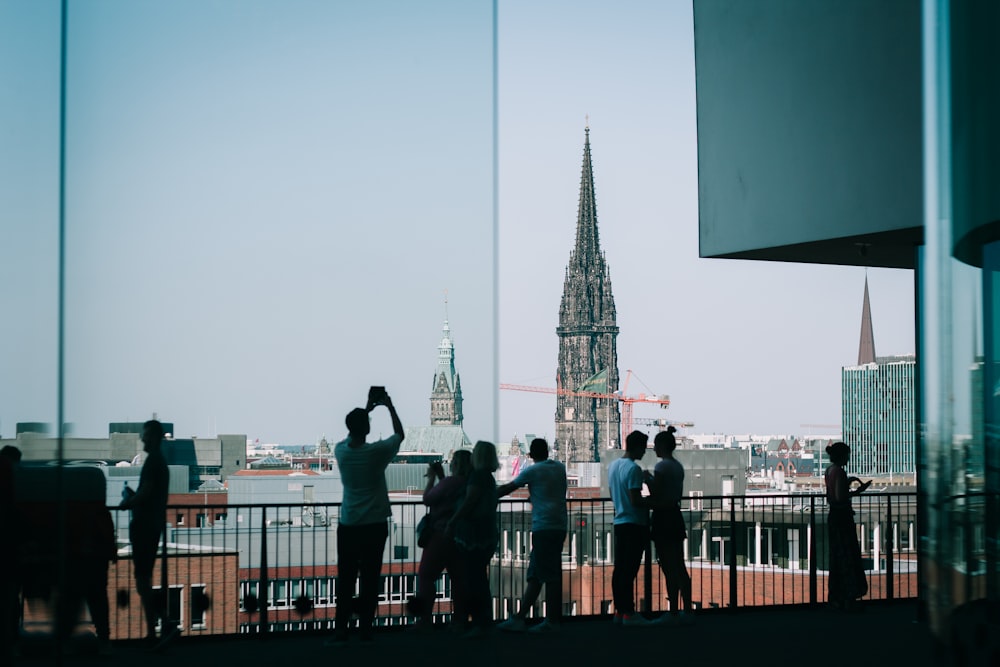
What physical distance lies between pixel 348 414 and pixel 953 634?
2.17 meters

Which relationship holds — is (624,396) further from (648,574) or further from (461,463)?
(461,463)

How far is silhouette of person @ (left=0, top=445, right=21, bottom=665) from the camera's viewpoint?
372 centimetres

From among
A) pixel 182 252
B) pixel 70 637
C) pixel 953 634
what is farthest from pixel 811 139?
pixel 70 637

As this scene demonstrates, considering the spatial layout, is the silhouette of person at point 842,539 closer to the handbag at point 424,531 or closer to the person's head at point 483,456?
the person's head at point 483,456

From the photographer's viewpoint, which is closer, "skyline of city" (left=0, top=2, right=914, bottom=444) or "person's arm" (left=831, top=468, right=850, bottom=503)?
"skyline of city" (left=0, top=2, right=914, bottom=444)

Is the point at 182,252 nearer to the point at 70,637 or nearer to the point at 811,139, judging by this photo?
the point at 70,637

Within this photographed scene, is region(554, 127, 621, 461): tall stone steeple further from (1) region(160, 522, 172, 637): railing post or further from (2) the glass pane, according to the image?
(1) region(160, 522, 172, 637): railing post

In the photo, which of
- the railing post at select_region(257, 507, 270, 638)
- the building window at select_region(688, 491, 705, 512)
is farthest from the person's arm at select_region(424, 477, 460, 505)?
the building window at select_region(688, 491, 705, 512)

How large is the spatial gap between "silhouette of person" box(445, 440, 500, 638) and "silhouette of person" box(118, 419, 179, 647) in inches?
41.8

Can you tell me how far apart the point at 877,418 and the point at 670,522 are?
17704cm

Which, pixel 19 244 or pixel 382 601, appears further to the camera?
pixel 382 601

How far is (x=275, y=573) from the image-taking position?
5992 mm

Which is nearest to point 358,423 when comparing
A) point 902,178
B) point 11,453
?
point 11,453

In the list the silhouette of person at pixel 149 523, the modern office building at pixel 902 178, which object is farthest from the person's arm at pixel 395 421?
the modern office building at pixel 902 178
